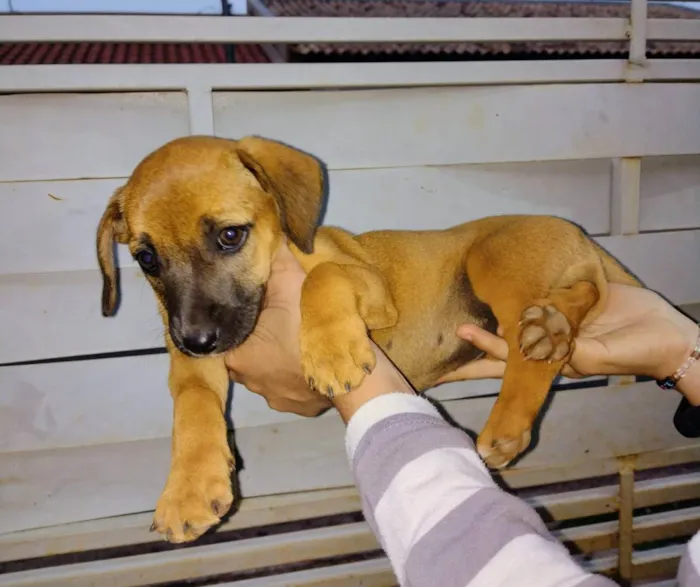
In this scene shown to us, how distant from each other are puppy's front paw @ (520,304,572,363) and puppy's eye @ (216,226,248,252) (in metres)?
1.13

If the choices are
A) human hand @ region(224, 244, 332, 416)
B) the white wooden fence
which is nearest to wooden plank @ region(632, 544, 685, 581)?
the white wooden fence

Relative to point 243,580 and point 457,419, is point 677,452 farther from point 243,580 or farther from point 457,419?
point 243,580

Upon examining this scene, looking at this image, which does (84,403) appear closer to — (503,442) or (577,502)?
(503,442)

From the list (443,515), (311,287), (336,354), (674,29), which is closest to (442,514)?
(443,515)

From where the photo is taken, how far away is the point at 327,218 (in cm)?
313

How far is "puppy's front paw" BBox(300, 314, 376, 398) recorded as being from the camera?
1.84 meters

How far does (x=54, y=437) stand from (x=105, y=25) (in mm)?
1918

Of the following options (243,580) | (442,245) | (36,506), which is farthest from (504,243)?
(36,506)

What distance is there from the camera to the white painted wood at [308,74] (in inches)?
106

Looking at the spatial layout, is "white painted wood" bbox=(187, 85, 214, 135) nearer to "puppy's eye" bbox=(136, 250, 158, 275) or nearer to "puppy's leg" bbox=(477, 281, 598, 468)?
"puppy's eye" bbox=(136, 250, 158, 275)

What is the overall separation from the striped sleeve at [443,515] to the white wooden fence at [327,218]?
192 centimetres

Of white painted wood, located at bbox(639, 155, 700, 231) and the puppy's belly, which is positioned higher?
white painted wood, located at bbox(639, 155, 700, 231)

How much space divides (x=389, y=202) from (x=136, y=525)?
2.10m

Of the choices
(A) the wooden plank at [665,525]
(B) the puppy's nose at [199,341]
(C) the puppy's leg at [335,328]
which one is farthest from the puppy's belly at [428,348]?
(A) the wooden plank at [665,525]
